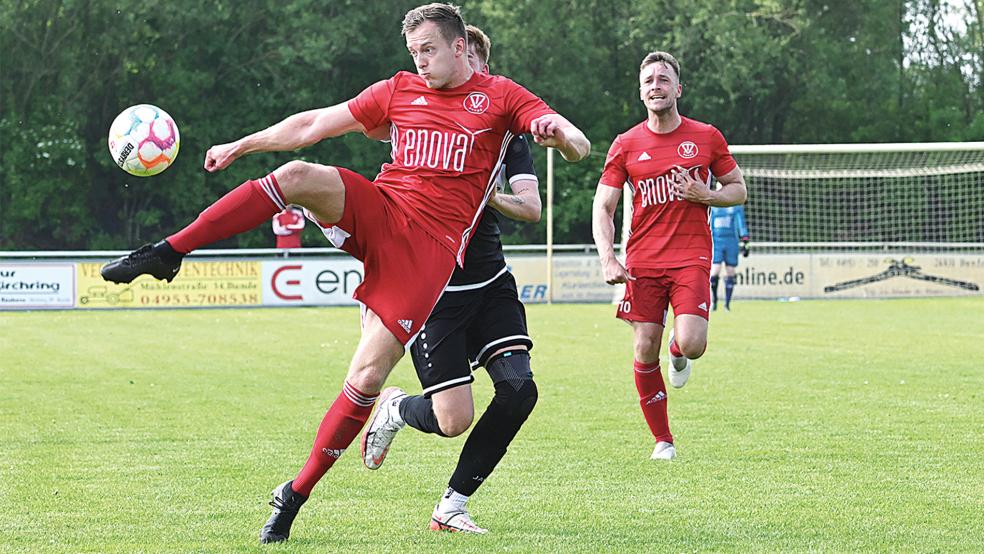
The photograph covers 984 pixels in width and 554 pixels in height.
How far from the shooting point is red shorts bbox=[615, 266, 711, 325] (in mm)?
7734

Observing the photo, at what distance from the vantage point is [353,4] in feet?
134


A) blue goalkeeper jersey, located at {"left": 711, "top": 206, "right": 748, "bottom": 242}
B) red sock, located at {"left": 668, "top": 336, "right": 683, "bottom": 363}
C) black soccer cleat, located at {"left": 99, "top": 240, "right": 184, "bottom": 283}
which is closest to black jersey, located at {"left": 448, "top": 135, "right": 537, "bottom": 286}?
black soccer cleat, located at {"left": 99, "top": 240, "right": 184, "bottom": 283}

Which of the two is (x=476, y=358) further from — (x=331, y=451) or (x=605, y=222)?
(x=605, y=222)

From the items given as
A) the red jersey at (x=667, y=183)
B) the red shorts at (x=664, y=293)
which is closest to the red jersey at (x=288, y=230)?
the red jersey at (x=667, y=183)

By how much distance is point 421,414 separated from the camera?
5.84 meters

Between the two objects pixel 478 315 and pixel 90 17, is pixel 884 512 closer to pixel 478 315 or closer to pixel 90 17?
pixel 478 315

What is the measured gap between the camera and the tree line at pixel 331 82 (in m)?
38.4

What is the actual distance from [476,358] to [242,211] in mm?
1455

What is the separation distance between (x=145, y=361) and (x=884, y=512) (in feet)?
32.1

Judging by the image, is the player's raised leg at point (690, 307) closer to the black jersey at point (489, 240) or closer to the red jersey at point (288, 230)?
the black jersey at point (489, 240)

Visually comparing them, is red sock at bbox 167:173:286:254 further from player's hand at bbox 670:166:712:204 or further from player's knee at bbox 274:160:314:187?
player's hand at bbox 670:166:712:204

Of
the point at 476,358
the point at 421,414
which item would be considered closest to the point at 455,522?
the point at 421,414

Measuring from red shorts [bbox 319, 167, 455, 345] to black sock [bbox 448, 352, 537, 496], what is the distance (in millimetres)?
668

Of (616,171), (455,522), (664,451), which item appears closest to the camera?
(455,522)
